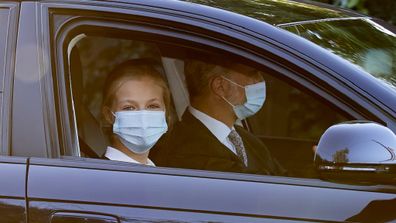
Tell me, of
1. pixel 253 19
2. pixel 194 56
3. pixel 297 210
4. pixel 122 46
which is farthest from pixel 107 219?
pixel 122 46

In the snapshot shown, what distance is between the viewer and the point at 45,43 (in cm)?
309

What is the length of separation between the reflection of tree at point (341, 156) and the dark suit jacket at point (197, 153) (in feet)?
2.15

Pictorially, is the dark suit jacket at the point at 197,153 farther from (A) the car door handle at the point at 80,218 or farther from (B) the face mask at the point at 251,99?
(A) the car door handle at the point at 80,218

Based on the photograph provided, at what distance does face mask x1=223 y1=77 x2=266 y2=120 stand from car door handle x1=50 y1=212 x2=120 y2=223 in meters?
0.96

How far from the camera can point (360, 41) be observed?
339 cm

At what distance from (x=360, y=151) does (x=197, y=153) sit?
2.85 feet

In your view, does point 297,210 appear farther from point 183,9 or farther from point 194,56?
point 194,56

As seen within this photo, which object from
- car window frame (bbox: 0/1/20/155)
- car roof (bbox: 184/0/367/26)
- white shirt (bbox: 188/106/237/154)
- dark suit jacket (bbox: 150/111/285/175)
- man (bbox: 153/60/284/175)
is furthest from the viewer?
white shirt (bbox: 188/106/237/154)

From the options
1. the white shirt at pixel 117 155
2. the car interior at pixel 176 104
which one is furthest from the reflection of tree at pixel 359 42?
the white shirt at pixel 117 155

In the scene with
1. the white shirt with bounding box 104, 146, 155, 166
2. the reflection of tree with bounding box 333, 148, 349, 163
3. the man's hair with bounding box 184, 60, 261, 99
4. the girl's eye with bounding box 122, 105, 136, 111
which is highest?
the man's hair with bounding box 184, 60, 261, 99

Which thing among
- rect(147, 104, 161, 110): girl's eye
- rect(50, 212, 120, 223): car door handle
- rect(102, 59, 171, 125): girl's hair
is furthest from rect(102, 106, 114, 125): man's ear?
rect(50, 212, 120, 223): car door handle

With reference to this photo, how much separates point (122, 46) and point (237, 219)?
3.17 metres

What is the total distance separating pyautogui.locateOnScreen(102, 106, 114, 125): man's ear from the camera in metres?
3.59

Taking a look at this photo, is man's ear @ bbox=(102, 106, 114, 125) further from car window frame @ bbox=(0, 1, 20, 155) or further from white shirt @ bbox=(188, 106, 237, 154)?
car window frame @ bbox=(0, 1, 20, 155)
